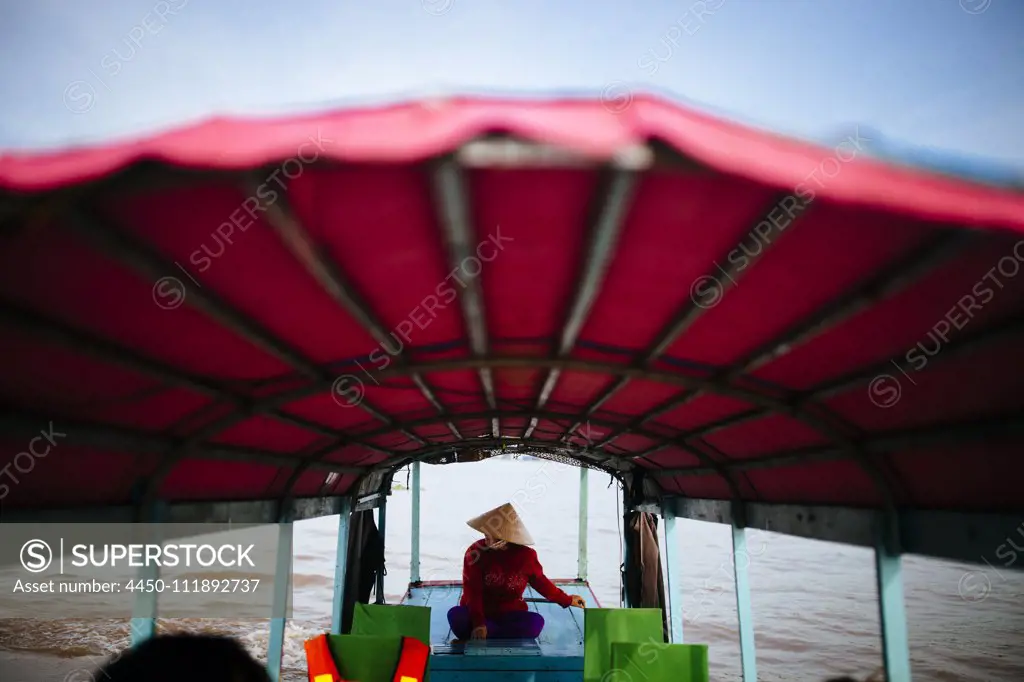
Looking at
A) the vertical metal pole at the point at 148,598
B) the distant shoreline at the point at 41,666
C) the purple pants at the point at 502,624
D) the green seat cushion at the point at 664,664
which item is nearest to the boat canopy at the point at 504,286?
the vertical metal pole at the point at 148,598

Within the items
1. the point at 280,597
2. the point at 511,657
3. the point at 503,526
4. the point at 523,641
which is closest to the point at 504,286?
the point at 503,526

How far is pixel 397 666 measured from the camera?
14.8 feet

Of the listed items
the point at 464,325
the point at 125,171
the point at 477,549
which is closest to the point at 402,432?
the point at 477,549

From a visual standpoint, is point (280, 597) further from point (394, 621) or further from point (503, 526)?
point (503, 526)

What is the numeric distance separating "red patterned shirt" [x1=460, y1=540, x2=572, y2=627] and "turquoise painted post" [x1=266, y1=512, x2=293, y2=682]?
A: 5.96ft

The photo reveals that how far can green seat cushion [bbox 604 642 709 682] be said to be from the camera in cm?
425

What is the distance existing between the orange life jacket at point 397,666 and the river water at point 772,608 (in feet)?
12.4

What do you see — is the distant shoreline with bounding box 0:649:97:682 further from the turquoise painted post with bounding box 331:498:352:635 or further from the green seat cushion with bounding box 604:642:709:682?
the green seat cushion with bounding box 604:642:709:682

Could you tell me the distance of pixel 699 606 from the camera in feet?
57.6

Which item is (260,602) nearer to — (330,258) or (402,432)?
(402,432)

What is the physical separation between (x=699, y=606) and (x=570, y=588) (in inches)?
377

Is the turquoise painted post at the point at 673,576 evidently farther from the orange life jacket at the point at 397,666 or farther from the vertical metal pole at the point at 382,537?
the vertical metal pole at the point at 382,537

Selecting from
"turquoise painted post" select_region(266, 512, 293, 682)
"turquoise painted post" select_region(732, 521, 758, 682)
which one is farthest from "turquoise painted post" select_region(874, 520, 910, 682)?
"turquoise painted post" select_region(266, 512, 293, 682)

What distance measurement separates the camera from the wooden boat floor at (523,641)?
6.33 m
